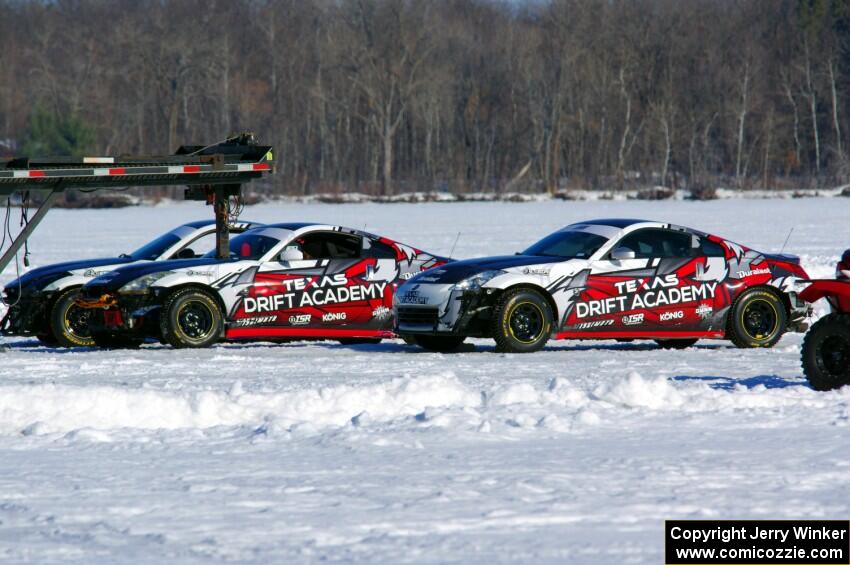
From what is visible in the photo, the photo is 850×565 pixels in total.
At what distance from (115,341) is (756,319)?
6.83m

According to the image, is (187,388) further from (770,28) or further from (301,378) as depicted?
(770,28)

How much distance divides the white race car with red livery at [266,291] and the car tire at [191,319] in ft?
0.03

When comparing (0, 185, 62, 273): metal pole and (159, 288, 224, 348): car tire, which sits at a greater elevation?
(0, 185, 62, 273): metal pole

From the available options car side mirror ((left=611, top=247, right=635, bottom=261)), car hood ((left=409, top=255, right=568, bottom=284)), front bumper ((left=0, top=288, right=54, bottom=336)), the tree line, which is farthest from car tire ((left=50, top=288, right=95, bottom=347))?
the tree line

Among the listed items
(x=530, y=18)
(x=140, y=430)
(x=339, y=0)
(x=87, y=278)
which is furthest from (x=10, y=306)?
(x=530, y=18)

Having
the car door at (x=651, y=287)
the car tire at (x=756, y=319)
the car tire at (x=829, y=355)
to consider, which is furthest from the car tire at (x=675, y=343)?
the car tire at (x=829, y=355)

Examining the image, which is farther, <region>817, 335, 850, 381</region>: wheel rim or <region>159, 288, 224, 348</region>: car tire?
<region>159, 288, 224, 348</region>: car tire

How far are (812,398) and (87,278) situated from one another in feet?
27.9

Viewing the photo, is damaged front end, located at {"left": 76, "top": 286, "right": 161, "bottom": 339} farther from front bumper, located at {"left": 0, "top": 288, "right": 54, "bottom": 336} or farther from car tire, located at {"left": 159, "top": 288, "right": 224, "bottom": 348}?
front bumper, located at {"left": 0, "top": 288, "right": 54, "bottom": 336}

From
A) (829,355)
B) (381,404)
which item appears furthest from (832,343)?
(381,404)

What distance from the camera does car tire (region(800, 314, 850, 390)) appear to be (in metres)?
10.1

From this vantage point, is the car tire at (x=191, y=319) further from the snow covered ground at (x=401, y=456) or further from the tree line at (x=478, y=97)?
the tree line at (x=478, y=97)

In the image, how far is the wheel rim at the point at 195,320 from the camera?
47.3 ft

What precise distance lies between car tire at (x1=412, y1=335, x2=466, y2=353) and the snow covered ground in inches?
51.0
